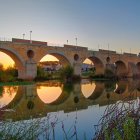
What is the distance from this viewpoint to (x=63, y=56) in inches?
1843

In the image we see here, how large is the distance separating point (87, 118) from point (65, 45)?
3742 centimetres

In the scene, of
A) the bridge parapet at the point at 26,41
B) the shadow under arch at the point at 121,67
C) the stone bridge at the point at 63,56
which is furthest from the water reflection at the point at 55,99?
the shadow under arch at the point at 121,67

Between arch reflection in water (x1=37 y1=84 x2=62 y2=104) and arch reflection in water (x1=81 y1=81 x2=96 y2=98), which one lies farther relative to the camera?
arch reflection in water (x1=81 y1=81 x2=96 y2=98)

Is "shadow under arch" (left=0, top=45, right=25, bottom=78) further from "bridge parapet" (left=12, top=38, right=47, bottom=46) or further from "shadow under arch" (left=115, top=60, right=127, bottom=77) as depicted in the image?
"shadow under arch" (left=115, top=60, right=127, bottom=77)

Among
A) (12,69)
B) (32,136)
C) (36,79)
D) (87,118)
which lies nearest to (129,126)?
(32,136)

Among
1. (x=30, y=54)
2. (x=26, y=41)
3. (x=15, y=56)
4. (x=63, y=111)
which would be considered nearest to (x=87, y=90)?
(x=63, y=111)

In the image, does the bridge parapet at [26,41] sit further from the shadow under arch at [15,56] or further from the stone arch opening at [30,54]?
the shadow under arch at [15,56]

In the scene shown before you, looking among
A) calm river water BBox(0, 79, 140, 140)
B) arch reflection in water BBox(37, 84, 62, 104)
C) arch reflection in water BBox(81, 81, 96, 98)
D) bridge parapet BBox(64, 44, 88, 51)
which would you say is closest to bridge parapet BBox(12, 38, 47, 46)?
bridge parapet BBox(64, 44, 88, 51)

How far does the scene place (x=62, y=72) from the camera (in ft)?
132

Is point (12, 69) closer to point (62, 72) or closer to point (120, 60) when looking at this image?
point (62, 72)

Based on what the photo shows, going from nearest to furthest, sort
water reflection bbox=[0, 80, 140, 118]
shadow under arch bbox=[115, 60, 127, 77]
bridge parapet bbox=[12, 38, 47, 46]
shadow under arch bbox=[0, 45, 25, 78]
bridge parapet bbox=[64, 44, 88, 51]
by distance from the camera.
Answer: water reflection bbox=[0, 80, 140, 118], shadow under arch bbox=[0, 45, 25, 78], bridge parapet bbox=[12, 38, 47, 46], bridge parapet bbox=[64, 44, 88, 51], shadow under arch bbox=[115, 60, 127, 77]

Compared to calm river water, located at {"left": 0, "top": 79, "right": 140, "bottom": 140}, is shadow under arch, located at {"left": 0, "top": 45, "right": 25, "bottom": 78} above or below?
above

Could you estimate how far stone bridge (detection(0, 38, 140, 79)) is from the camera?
39.6m

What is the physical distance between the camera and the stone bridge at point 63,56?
39.6 metres
